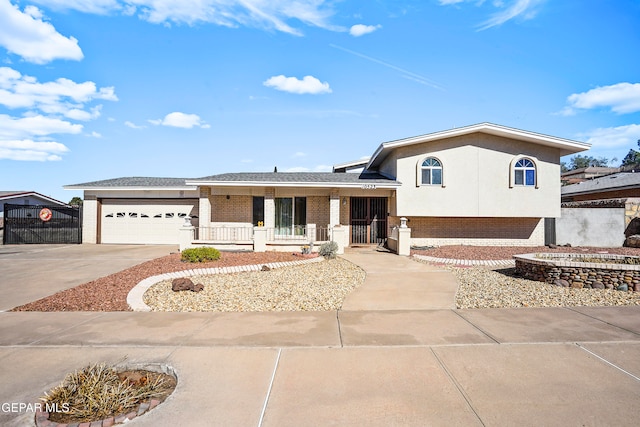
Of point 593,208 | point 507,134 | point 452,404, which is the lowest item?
point 452,404

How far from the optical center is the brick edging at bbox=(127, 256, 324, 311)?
6.49m

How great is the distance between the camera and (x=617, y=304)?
6578 millimetres

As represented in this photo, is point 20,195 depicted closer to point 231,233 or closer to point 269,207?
point 231,233

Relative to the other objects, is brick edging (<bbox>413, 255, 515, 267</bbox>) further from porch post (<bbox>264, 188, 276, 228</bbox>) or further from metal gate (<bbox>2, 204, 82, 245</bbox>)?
metal gate (<bbox>2, 204, 82, 245</bbox>)

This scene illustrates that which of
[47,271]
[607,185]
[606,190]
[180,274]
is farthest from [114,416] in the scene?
[607,185]

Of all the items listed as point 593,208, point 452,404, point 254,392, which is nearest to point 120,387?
point 254,392

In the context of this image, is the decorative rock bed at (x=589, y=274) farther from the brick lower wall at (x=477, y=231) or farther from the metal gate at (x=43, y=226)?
the metal gate at (x=43, y=226)

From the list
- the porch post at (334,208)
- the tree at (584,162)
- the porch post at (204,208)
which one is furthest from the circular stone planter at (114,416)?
the tree at (584,162)

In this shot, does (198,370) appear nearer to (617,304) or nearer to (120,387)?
(120,387)

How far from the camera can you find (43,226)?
19.0 m

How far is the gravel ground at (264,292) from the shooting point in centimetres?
644

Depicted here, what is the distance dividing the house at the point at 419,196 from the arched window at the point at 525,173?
44mm

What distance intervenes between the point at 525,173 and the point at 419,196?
5222 mm

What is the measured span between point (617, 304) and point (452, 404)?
18.8 ft
